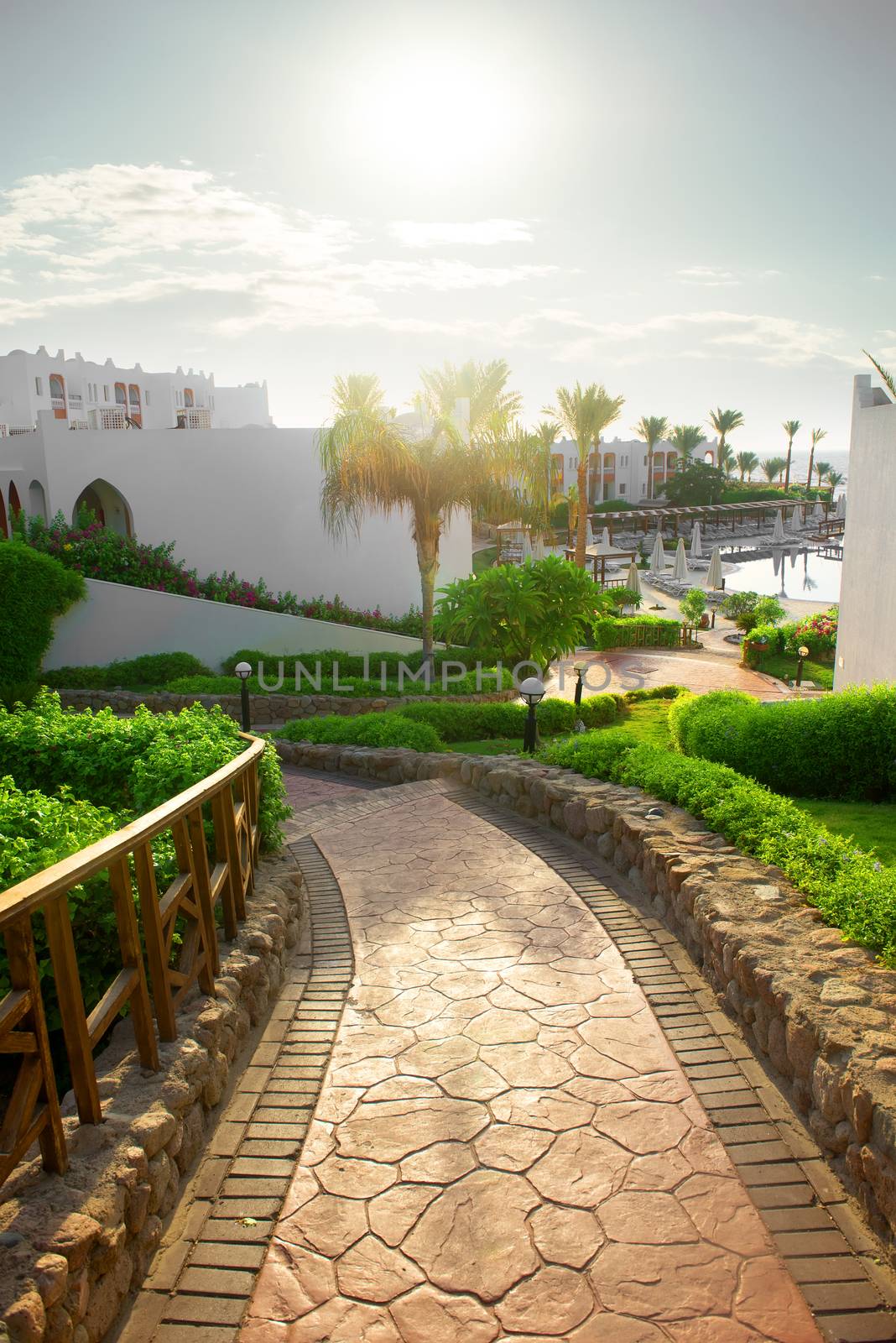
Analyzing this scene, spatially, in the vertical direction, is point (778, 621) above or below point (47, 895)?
below

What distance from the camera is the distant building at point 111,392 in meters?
43.5

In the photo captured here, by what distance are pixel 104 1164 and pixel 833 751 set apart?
8.58 meters

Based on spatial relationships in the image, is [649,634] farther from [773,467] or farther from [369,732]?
[773,467]

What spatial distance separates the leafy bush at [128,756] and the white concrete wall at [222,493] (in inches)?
623

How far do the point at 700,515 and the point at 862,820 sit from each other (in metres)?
64.8

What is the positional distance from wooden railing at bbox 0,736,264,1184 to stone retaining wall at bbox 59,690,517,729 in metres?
11.7

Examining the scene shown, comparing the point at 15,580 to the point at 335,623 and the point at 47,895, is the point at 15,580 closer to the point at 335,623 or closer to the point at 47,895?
the point at 335,623

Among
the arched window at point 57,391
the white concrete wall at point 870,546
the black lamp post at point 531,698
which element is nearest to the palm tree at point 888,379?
the white concrete wall at point 870,546

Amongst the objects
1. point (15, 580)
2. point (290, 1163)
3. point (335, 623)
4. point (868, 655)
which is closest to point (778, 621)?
point (868, 655)

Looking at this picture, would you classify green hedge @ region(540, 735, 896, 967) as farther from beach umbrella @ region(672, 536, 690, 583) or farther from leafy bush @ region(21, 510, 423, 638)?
beach umbrella @ region(672, 536, 690, 583)

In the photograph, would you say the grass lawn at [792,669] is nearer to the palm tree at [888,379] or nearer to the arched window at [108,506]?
the palm tree at [888,379]

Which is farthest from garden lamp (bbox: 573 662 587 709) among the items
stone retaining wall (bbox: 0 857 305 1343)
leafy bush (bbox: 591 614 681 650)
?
leafy bush (bbox: 591 614 681 650)

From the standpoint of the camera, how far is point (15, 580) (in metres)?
18.6

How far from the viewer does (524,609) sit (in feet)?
59.4
